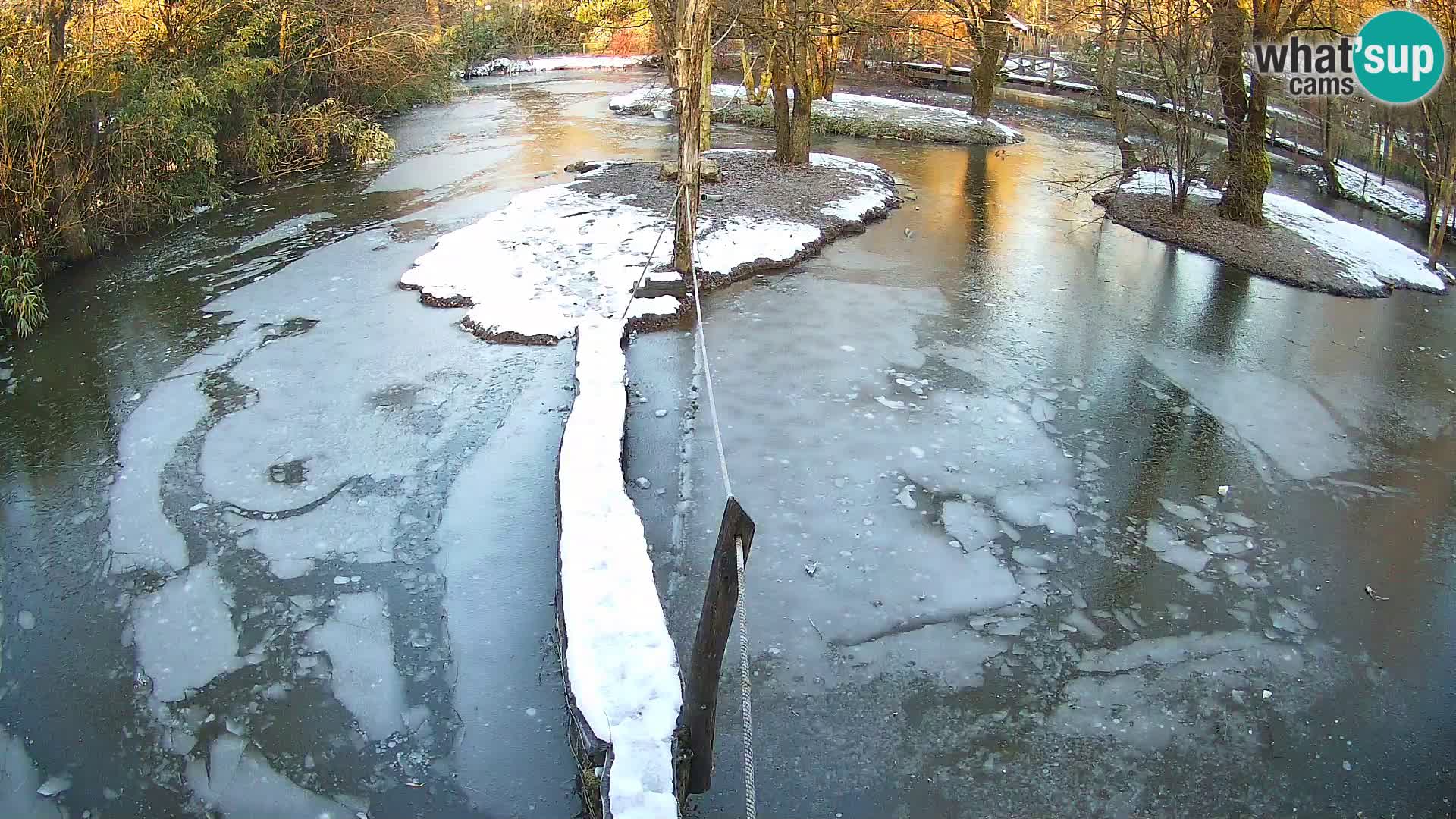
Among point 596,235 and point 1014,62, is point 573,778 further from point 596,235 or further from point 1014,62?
point 1014,62

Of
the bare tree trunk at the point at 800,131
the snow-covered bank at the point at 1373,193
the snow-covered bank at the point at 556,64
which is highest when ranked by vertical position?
the snow-covered bank at the point at 556,64

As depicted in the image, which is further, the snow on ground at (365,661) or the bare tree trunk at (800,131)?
the bare tree trunk at (800,131)

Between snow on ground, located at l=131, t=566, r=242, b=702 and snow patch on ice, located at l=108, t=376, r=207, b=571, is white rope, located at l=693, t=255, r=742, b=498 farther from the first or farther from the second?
snow patch on ice, located at l=108, t=376, r=207, b=571

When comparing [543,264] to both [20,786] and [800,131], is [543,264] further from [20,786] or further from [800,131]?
[20,786]

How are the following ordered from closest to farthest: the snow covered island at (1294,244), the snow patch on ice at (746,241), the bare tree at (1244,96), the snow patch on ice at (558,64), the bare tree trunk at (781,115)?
the snow patch on ice at (746,241) < the snow covered island at (1294,244) < the bare tree at (1244,96) < the bare tree trunk at (781,115) < the snow patch on ice at (558,64)

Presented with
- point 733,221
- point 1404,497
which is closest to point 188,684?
point 1404,497

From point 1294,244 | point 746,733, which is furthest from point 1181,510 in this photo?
point 1294,244

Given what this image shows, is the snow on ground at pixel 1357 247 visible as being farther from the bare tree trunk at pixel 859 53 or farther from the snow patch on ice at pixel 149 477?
the bare tree trunk at pixel 859 53

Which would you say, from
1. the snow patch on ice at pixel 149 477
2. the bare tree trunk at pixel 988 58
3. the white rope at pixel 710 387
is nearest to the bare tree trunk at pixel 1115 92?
the bare tree trunk at pixel 988 58
